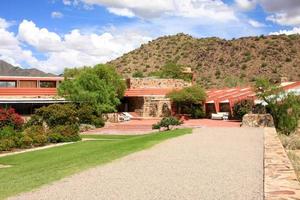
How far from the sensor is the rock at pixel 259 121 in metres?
29.9

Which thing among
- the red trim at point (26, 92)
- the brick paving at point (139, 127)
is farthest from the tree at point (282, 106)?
the red trim at point (26, 92)

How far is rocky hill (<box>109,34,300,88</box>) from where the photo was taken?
76.1 m

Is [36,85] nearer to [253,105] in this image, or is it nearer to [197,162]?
[253,105]

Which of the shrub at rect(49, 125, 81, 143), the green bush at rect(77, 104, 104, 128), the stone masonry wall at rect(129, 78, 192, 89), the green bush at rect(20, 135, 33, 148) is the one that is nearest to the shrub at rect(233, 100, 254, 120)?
the green bush at rect(77, 104, 104, 128)

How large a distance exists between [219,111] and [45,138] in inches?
1061

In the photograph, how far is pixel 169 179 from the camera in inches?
404

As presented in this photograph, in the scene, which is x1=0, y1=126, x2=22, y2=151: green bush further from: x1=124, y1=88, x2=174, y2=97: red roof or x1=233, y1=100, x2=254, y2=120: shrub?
x1=124, y1=88, x2=174, y2=97: red roof

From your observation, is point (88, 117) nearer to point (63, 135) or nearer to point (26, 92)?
point (63, 135)

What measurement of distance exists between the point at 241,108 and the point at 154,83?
68.4 feet

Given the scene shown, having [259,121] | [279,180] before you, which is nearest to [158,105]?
[259,121]

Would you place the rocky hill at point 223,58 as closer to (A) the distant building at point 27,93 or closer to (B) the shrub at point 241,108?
(B) the shrub at point 241,108

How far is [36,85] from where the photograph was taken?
200ft

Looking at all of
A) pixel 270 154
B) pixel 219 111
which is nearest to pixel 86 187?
pixel 270 154

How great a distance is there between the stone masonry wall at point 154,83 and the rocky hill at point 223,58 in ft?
40.5
